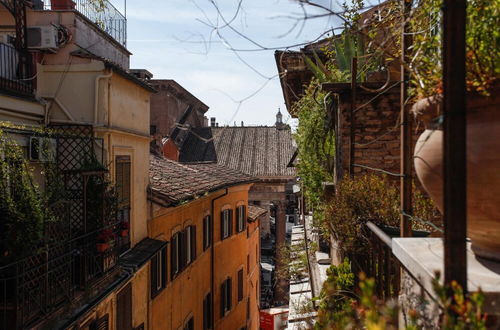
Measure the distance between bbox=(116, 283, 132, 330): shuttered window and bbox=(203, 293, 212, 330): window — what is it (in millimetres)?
6514

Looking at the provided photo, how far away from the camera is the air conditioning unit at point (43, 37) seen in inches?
316

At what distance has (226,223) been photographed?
17.7 metres

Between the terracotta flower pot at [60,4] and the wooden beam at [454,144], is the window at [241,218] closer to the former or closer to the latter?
the terracotta flower pot at [60,4]

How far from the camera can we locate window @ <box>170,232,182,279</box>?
1157cm

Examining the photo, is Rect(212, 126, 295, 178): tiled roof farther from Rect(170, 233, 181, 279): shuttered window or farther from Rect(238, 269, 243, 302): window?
Rect(170, 233, 181, 279): shuttered window

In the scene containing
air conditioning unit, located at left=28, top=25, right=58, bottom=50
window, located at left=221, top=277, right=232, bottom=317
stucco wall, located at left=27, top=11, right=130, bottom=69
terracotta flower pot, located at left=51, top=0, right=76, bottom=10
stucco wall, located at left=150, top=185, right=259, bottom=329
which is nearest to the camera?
air conditioning unit, located at left=28, top=25, right=58, bottom=50

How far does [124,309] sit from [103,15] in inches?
242

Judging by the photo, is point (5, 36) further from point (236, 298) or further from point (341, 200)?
point (236, 298)

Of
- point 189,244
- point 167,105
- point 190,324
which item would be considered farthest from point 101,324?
point 167,105

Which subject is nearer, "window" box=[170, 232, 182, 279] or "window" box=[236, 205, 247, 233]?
"window" box=[170, 232, 182, 279]

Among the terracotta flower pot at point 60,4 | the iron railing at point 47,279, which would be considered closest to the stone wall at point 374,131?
the iron railing at point 47,279

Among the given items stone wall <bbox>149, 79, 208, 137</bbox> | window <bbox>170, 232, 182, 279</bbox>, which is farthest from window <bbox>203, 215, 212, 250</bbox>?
stone wall <bbox>149, 79, 208, 137</bbox>

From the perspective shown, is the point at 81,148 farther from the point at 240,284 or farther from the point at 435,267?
the point at 240,284

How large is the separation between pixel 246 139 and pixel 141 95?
84.6ft
